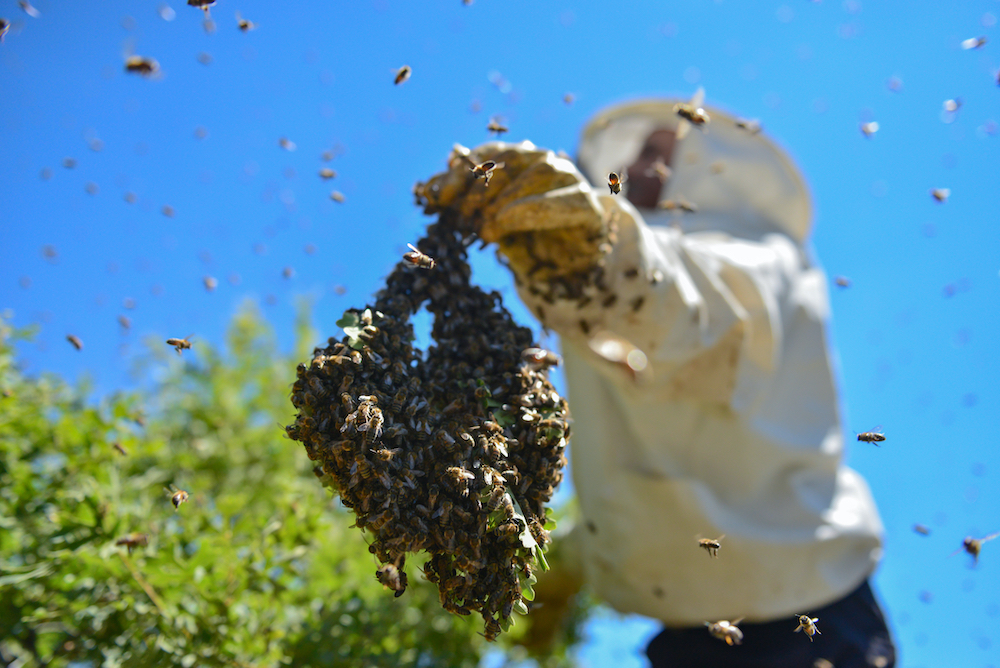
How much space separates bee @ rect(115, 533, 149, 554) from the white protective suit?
7.55 feet

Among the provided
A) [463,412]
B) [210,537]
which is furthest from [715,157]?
[210,537]

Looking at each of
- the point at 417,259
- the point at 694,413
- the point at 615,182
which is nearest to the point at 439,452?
the point at 417,259

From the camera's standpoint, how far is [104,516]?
3.62 metres

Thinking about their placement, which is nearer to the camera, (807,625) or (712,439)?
(807,625)

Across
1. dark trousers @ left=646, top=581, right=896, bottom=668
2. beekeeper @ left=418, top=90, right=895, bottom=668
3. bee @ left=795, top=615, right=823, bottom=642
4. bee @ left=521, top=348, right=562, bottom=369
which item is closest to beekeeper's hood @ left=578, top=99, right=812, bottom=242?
beekeeper @ left=418, top=90, right=895, bottom=668

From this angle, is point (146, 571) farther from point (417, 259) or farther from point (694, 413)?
point (694, 413)

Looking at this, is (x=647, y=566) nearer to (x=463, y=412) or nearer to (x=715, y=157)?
(x=463, y=412)

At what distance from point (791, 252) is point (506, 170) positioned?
10.4 ft

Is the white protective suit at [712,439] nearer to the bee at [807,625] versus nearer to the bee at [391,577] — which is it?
the bee at [807,625]

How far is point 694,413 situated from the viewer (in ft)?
14.6

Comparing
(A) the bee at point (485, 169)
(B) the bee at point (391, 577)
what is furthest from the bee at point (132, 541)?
(A) the bee at point (485, 169)

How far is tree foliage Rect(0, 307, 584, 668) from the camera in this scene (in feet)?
11.4

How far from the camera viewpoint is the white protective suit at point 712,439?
11.1 ft

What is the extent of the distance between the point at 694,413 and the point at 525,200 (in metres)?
2.34
